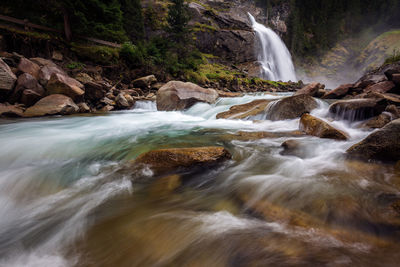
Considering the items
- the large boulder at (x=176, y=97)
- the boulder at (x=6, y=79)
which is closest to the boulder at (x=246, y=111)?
the large boulder at (x=176, y=97)

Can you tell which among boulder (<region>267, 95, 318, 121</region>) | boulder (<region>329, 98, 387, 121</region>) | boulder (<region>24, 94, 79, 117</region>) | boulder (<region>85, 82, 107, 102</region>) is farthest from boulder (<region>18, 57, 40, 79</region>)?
boulder (<region>329, 98, 387, 121</region>)

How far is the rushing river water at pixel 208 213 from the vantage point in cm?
118

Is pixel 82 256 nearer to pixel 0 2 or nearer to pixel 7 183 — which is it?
pixel 7 183

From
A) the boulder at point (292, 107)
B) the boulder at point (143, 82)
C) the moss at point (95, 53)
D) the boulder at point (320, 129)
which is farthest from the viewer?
the boulder at point (143, 82)

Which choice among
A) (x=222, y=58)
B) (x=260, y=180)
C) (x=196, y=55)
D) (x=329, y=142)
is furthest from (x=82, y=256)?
(x=222, y=58)

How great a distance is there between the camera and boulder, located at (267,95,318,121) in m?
5.29

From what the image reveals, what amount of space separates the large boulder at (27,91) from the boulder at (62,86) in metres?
0.35

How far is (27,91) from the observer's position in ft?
20.7

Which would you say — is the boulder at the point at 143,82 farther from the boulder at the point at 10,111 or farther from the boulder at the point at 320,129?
the boulder at the point at 320,129

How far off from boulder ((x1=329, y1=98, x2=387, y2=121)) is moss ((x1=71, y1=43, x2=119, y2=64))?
511 inches

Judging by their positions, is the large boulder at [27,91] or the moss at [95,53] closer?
the large boulder at [27,91]

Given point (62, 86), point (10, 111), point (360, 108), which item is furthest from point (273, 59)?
point (10, 111)

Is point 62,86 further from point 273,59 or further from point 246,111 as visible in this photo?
point 273,59

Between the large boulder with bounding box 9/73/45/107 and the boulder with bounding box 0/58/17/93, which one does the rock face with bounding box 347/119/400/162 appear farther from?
the boulder with bounding box 0/58/17/93
